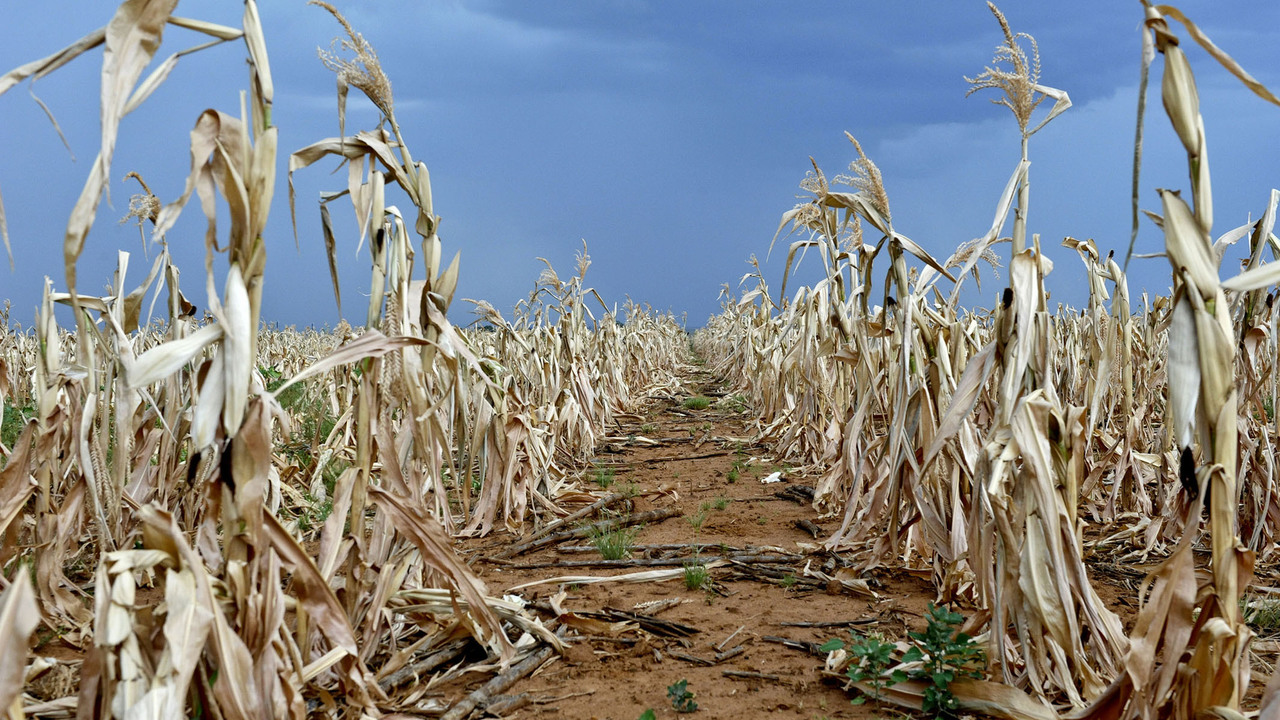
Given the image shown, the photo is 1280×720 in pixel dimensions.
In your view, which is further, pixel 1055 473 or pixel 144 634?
pixel 1055 473

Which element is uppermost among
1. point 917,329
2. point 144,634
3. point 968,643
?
point 917,329

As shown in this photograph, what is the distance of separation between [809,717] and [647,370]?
13.6 m

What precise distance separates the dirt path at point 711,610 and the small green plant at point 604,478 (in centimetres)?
35

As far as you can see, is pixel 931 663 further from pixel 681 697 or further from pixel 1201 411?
pixel 1201 411

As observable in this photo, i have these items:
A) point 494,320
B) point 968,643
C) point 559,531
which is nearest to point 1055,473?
point 968,643

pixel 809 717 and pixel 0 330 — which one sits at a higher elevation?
pixel 0 330

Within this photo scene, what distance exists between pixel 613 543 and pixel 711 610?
87cm

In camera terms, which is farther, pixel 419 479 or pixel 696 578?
pixel 696 578

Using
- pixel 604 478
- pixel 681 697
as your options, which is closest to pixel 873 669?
pixel 681 697

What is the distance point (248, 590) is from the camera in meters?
1.69

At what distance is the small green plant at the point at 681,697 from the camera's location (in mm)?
2324

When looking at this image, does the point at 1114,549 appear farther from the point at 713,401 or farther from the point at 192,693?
the point at 713,401

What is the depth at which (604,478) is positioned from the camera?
5.90 m

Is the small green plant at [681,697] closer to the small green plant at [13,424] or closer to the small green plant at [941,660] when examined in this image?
the small green plant at [941,660]
